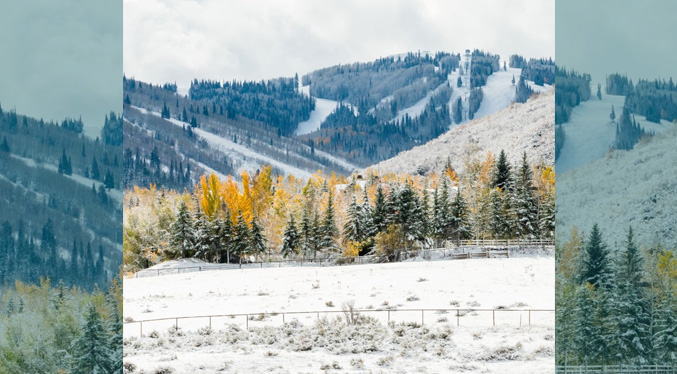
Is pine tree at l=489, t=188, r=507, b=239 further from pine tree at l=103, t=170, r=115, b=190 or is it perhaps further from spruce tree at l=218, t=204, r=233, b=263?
pine tree at l=103, t=170, r=115, b=190

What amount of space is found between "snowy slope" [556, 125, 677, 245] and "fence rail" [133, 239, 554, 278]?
120 ft

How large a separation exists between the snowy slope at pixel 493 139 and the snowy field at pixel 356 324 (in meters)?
101

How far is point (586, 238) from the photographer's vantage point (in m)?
7.19

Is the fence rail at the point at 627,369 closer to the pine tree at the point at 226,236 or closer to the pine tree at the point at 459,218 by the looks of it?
the pine tree at the point at 226,236

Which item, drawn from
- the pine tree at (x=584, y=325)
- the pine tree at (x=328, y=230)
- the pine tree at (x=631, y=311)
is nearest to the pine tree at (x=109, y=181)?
the pine tree at (x=584, y=325)

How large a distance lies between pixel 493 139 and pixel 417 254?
420 ft

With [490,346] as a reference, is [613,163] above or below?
above

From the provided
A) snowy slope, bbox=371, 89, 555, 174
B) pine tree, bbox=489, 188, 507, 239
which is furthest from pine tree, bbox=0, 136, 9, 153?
snowy slope, bbox=371, 89, 555, 174

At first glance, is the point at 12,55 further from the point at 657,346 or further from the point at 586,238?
the point at 657,346

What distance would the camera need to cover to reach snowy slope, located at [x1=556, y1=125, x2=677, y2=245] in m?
7.20

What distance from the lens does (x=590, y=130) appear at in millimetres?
7449

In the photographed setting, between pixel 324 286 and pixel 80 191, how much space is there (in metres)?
27.7

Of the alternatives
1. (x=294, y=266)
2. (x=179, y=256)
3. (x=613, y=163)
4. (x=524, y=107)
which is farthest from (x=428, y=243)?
(x=524, y=107)

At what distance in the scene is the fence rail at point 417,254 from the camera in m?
45.0
